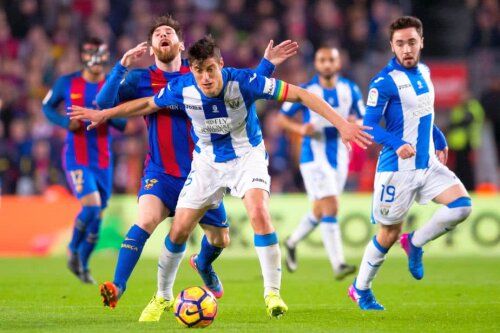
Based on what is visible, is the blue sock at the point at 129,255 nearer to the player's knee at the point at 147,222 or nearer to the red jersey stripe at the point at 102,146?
the player's knee at the point at 147,222

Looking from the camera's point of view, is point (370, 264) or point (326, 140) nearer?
point (370, 264)

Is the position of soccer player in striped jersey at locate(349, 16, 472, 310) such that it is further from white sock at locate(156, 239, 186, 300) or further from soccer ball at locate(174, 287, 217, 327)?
soccer ball at locate(174, 287, 217, 327)

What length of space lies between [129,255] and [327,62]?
5.30 metres

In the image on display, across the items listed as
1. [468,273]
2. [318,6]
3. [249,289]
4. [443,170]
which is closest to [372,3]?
[318,6]

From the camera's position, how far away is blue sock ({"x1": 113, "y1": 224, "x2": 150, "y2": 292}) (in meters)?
7.96

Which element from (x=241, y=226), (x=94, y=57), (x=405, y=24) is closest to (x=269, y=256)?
(x=405, y=24)

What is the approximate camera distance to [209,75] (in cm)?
775

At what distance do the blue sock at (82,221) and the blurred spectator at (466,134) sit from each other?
26.5ft

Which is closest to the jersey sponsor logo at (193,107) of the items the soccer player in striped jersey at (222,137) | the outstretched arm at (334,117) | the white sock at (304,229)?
the soccer player in striped jersey at (222,137)

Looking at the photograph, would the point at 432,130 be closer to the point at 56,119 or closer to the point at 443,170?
the point at 443,170

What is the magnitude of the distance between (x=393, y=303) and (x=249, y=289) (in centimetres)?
201

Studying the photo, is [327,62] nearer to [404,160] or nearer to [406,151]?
[404,160]

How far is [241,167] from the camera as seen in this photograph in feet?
26.3

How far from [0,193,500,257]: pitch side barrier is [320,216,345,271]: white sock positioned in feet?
11.7
